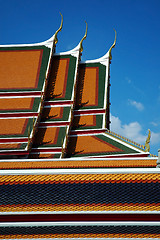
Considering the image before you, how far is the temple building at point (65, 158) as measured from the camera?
295 inches

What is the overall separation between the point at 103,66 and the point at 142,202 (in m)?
20.0

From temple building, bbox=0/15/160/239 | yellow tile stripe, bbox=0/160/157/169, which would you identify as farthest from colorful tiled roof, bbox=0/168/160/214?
yellow tile stripe, bbox=0/160/157/169

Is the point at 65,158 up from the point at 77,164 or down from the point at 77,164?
down

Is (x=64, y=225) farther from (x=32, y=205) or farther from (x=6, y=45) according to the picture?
(x=6, y=45)

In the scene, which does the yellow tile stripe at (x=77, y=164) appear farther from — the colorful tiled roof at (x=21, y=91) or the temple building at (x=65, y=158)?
the colorful tiled roof at (x=21, y=91)

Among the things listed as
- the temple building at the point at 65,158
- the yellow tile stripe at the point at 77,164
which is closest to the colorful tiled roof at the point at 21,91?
the temple building at the point at 65,158

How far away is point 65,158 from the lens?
14.9m

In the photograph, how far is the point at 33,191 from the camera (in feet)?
26.0

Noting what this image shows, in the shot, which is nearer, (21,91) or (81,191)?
(81,191)

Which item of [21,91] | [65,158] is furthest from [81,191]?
[21,91]

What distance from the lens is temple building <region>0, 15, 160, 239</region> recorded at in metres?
7.50

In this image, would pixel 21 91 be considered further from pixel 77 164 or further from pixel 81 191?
pixel 81 191

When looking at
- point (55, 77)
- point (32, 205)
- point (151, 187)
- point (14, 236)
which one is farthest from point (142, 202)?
point (55, 77)

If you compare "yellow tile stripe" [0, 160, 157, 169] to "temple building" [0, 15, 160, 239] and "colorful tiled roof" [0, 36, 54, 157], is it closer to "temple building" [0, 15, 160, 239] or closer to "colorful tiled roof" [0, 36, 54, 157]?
"temple building" [0, 15, 160, 239]
